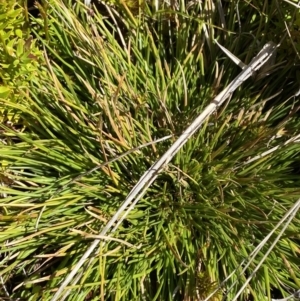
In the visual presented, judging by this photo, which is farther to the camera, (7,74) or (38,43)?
(38,43)

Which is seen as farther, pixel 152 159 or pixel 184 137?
pixel 152 159

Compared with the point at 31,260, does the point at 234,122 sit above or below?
above

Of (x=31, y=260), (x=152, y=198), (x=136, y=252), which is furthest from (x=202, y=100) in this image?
(x=31, y=260)

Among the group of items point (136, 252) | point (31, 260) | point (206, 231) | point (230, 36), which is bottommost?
point (31, 260)

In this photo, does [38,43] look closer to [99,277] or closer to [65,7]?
[65,7]

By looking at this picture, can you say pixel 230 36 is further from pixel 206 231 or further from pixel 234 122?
pixel 206 231

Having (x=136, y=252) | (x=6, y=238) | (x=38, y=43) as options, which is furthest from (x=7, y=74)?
(x=136, y=252)
